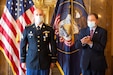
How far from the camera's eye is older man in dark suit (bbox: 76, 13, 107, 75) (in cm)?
266

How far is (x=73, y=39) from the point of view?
3312mm

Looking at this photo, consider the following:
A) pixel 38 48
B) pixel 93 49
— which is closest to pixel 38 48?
pixel 38 48

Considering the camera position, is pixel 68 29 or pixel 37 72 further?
pixel 68 29

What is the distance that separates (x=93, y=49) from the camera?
269cm

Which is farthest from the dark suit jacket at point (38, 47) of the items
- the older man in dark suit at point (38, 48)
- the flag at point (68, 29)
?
the flag at point (68, 29)

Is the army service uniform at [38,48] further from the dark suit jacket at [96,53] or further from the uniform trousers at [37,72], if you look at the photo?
the dark suit jacket at [96,53]

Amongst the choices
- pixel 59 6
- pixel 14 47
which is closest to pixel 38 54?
pixel 14 47

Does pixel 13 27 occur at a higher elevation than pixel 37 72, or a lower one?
higher

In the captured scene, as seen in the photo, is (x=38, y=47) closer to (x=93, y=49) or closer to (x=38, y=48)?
(x=38, y=48)

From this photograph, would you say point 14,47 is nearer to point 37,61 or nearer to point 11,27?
point 11,27

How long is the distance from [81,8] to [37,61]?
1.07 m

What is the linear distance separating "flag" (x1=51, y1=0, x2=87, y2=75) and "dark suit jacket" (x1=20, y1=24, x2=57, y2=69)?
474 millimetres

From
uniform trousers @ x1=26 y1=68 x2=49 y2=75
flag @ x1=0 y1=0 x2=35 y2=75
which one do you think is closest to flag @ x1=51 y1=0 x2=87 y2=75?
flag @ x1=0 y1=0 x2=35 y2=75

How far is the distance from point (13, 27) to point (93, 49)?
4.15ft
